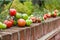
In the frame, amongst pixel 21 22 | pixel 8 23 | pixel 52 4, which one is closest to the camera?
pixel 8 23

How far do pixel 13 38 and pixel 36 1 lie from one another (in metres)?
5.35

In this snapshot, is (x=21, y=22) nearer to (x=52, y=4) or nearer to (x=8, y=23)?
(x=8, y=23)

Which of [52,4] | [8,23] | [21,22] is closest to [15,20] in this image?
[21,22]

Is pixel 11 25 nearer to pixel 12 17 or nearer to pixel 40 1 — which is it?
pixel 12 17

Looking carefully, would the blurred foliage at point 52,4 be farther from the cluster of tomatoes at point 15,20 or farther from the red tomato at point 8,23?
the red tomato at point 8,23

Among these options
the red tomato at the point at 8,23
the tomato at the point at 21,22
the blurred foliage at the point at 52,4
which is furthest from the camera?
the blurred foliage at the point at 52,4

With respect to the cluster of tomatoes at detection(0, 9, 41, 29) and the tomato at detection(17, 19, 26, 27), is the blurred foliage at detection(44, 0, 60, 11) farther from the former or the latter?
the tomato at detection(17, 19, 26, 27)

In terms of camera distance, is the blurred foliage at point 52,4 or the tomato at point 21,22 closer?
the tomato at point 21,22

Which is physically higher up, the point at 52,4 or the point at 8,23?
the point at 8,23

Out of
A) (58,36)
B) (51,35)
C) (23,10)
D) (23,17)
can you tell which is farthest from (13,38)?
(58,36)

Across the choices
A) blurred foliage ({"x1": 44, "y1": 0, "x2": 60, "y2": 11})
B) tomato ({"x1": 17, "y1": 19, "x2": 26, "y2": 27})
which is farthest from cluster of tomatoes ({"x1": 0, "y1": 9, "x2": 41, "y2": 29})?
blurred foliage ({"x1": 44, "y1": 0, "x2": 60, "y2": 11})

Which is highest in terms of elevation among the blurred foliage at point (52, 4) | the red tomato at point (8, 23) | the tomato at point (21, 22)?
the red tomato at point (8, 23)

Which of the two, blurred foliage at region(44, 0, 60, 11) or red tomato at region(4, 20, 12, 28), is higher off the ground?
red tomato at region(4, 20, 12, 28)

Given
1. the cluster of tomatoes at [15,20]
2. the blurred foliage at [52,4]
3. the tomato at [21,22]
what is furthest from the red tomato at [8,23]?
the blurred foliage at [52,4]
